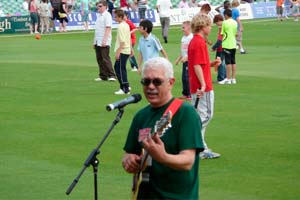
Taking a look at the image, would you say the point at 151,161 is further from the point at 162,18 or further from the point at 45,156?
the point at 162,18

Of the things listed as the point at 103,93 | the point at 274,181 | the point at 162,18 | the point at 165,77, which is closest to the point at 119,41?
the point at 103,93

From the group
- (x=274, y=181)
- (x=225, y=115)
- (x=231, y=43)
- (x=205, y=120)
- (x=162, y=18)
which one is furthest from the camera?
(x=162, y=18)

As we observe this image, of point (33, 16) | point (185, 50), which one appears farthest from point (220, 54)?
point (33, 16)

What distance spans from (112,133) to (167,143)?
30.7 ft

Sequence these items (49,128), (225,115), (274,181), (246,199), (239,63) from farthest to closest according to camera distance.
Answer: (239,63) → (225,115) → (49,128) → (274,181) → (246,199)

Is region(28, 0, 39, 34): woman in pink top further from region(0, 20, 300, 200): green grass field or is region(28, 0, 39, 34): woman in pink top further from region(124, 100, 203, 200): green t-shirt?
region(124, 100, 203, 200): green t-shirt

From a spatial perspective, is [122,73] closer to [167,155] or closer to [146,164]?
[146,164]

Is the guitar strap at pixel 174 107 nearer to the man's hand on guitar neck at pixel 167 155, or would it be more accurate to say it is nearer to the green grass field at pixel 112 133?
the man's hand on guitar neck at pixel 167 155

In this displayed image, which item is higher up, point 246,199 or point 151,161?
point 151,161

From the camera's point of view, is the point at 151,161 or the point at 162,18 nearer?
the point at 151,161

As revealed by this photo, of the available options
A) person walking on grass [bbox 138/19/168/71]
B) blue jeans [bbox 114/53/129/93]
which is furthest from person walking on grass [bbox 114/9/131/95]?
person walking on grass [bbox 138/19/168/71]

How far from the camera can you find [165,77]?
666cm

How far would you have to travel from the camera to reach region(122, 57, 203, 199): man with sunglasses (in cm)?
649

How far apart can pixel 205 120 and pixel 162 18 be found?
93.4 feet
